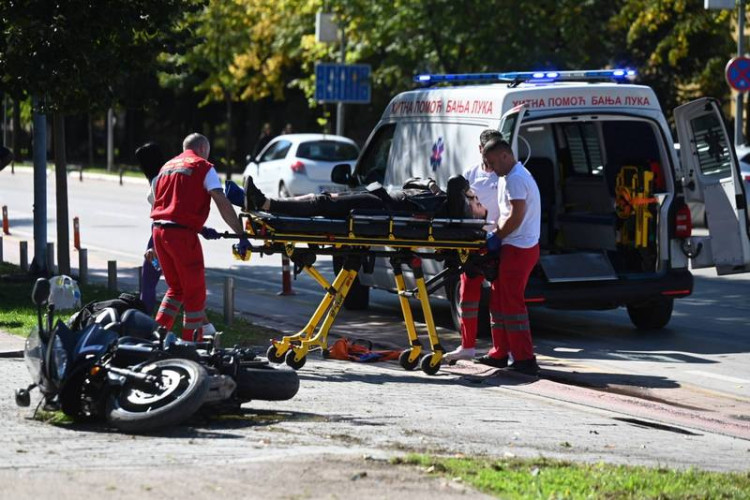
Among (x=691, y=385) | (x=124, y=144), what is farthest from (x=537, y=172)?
(x=124, y=144)

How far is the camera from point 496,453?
7695 millimetres

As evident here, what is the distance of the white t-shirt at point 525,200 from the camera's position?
432 inches

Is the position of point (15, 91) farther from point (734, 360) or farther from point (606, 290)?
point (734, 360)

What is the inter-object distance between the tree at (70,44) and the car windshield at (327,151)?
14.9 m

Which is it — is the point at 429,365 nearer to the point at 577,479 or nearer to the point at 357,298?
the point at 577,479

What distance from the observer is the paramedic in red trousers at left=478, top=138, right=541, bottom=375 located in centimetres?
1091

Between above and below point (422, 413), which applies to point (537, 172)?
above

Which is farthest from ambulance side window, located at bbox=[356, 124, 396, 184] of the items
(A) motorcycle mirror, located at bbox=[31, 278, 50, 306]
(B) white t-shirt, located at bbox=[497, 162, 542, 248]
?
(A) motorcycle mirror, located at bbox=[31, 278, 50, 306]

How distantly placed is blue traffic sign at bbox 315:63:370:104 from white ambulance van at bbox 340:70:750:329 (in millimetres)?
18407

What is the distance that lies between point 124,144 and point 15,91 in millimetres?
47943

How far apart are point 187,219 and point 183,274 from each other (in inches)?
16.8

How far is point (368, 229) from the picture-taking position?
10.5 m

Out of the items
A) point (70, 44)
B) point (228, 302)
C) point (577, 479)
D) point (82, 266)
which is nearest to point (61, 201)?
point (82, 266)

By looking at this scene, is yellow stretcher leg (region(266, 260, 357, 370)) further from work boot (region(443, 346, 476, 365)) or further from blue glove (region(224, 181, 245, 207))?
work boot (region(443, 346, 476, 365))
